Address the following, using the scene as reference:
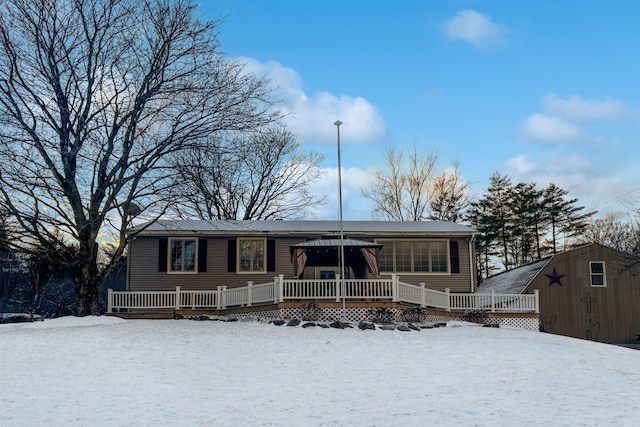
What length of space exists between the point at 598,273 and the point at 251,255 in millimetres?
15239

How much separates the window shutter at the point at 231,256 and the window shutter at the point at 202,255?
92 cm

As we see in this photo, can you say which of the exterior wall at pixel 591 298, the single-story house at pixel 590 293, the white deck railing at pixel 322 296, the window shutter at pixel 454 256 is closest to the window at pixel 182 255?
the white deck railing at pixel 322 296

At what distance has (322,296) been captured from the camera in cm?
1891

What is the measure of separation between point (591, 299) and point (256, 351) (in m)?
17.9

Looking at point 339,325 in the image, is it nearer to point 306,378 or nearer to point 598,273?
point 306,378

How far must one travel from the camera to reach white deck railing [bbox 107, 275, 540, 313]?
18.9m

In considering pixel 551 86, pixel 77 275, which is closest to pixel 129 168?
pixel 77 275

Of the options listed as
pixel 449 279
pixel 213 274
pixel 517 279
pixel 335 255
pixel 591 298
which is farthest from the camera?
pixel 517 279

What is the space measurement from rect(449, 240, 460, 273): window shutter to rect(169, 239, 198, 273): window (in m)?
10.4

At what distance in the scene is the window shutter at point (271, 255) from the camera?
2359cm

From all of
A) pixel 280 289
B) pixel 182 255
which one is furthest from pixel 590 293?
pixel 182 255

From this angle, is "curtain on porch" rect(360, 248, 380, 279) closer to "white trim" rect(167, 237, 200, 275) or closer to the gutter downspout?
the gutter downspout

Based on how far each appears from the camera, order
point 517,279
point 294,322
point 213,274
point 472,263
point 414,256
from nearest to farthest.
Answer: point 294,322 → point 213,274 → point 414,256 → point 472,263 → point 517,279

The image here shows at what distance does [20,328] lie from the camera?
17.5m
